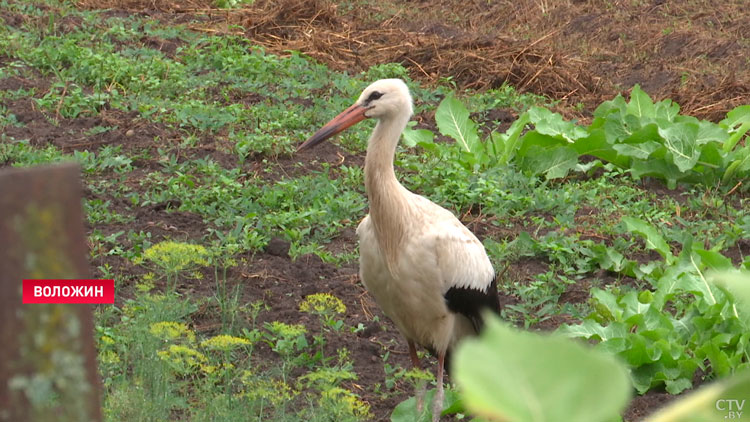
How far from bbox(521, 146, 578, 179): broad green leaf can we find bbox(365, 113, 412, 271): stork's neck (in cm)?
277

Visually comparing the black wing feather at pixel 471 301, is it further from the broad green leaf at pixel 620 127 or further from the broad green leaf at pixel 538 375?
the broad green leaf at pixel 538 375

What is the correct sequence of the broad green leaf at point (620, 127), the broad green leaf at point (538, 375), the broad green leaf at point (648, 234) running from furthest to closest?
the broad green leaf at point (620, 127), the broad green leaf at point (648, 234), the broad green leaf at point (538, 375)

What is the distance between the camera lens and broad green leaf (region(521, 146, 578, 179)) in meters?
7.14

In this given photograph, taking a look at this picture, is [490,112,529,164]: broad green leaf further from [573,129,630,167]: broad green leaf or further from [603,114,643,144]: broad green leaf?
[603,114,643,144]: broad green leaf

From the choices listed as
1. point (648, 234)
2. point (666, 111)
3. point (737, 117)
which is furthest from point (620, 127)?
point (648, 234)

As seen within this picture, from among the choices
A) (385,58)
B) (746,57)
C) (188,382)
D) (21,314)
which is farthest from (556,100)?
(21,314)

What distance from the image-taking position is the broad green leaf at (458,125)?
24.6 feet

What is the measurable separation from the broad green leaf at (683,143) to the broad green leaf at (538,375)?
678 centimetres

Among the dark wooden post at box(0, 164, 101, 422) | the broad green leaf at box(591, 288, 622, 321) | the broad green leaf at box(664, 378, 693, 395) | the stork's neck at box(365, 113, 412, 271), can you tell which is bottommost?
the broad green leaf at box(664, 378, 693, 395)

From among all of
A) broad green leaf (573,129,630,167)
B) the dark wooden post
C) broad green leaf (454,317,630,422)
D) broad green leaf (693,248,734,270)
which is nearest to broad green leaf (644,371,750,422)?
broad green leaf (454,317,630,422)

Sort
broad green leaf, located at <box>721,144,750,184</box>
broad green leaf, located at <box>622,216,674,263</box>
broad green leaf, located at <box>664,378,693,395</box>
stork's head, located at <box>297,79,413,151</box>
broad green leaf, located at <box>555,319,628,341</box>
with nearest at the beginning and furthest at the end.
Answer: broad green leaf, located at <box>664,378,693,395</box>, broad green leaf, located at <box>555,319,628,341</box>, stork's head, located at <box>297,79,413,151</box>, broad green leaf, located at <box>622,216,674,263</box>, broad green leaf, located at <box>721,144,750,184</box>

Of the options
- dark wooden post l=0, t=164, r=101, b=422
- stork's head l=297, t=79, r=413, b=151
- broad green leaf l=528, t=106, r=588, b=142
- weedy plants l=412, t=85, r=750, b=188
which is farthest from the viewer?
broad green leaf l=528, t=106, r=588, b=142

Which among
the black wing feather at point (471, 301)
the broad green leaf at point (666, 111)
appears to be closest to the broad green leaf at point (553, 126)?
the broad green leaf at point (666, 111)

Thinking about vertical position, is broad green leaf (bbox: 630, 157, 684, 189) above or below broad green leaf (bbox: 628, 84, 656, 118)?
below
